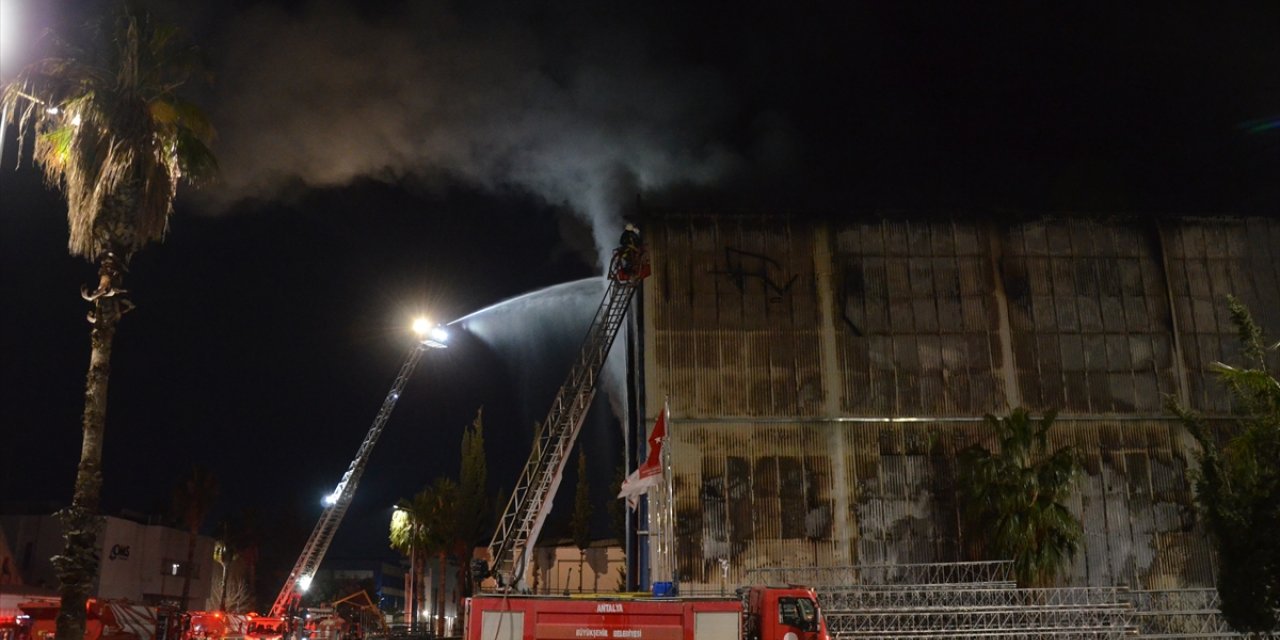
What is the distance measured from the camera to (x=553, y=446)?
31.5 meters

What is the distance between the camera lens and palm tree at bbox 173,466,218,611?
2477 inches

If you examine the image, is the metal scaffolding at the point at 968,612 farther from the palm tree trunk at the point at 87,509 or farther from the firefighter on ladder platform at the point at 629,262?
the palm tree trunk at the point at 87,509

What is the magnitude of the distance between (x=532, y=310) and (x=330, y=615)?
14906mm

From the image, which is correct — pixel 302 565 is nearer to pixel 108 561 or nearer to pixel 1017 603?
pixel 108 561

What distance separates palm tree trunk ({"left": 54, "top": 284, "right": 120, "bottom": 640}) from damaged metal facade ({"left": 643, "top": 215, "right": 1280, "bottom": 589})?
780 inches

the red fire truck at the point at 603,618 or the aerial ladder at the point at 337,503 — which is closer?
the red fire truck at the point at 603,618

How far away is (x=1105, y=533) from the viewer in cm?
3328

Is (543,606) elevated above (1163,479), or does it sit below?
below

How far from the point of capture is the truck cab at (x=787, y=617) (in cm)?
2006

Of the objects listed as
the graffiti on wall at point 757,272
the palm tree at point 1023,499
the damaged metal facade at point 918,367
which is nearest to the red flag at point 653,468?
the damaged metal facade at point 918,367

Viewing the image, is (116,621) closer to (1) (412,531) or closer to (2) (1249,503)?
(2) (1249,503)

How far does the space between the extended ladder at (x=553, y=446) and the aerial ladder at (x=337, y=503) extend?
15789 mm

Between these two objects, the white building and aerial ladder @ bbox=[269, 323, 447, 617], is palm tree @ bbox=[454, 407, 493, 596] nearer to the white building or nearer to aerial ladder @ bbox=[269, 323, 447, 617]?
aerial ladder @ bbox=[269, 323, 447, 617]

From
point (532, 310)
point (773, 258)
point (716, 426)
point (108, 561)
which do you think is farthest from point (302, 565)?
point (773, 258)
